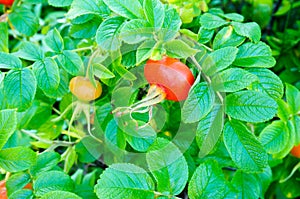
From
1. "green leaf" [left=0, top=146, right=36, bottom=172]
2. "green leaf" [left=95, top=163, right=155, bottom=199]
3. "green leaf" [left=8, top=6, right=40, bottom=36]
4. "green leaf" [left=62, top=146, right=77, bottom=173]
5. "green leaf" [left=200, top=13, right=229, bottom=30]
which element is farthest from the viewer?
"green leaf" [left=8, top=6, right=40, bottom=36]

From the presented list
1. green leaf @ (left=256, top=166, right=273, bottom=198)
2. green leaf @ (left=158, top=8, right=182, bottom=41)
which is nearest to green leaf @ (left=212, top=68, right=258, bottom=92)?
green leaf @ (left=158, top=8, right=182, bottom=41)

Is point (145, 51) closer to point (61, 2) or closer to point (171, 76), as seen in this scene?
point (171, 76)

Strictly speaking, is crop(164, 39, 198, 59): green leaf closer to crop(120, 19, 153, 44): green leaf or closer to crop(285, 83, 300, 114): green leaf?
crop(120, 19, 153, 44): green leaf

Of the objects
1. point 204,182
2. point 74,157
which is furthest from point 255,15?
point 204,182

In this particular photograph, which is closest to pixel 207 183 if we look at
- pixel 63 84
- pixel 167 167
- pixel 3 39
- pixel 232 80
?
pixel 167 167

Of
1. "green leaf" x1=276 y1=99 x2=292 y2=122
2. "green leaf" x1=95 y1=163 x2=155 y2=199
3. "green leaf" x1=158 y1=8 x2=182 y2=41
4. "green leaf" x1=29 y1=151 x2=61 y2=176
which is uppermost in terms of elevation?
"green leaf" x1=158 y1=8 x2=182 y2=41

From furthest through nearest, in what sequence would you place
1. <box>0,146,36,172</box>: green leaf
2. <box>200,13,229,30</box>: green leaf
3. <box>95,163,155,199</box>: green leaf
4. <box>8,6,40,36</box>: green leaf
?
1. <box>8,6,40,36</box>: green leaf
2. <box>200,13,229,30</box>: green leaf
3. <box>0,146,36,172</box>: green leaf
4. <box>95,163,155,199</box>: green leaf
